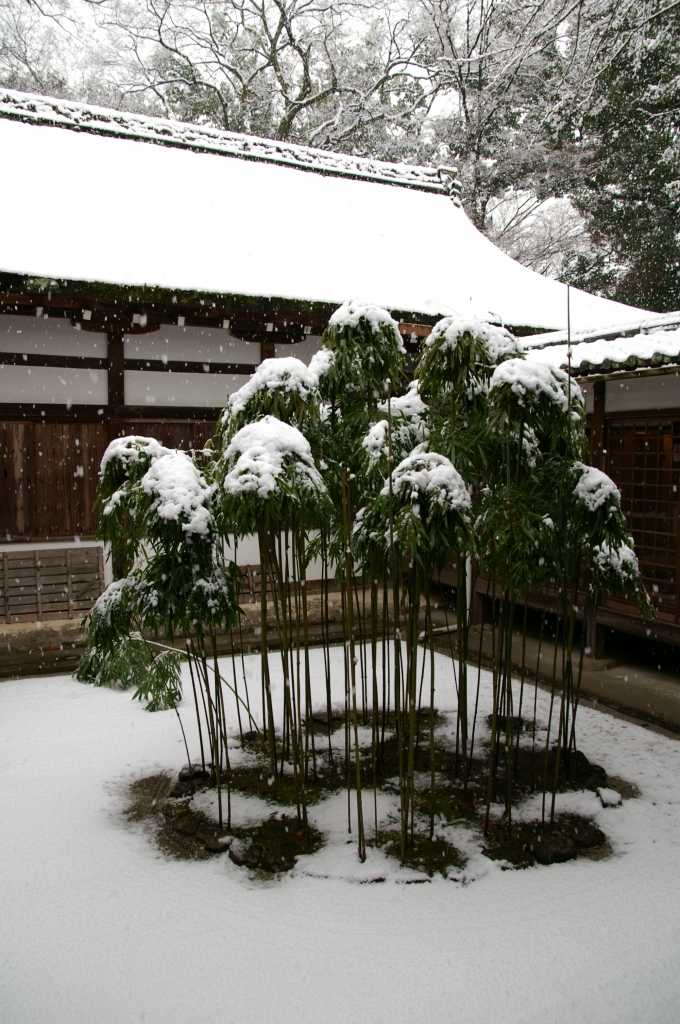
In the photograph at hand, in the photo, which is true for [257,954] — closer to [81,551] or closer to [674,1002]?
[674,1002]

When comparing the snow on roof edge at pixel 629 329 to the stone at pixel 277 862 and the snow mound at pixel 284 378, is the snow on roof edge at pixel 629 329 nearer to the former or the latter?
the snow mound at pixel 284 378

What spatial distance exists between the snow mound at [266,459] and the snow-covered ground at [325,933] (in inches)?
72.9

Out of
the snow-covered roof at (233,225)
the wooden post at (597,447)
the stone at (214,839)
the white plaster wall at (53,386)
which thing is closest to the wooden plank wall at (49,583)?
the white plaster wall at (53,386)

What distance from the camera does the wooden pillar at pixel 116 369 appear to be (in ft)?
21.9

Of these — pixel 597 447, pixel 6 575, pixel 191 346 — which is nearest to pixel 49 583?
pixel 6 575

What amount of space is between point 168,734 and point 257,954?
7.73ft

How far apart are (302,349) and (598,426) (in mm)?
3158

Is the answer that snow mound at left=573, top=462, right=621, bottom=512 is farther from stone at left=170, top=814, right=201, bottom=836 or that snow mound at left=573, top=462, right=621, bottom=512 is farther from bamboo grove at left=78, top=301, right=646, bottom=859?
stone at left=170, top=814, right=201, bottom=836

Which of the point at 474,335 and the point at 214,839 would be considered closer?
the point at 474,335

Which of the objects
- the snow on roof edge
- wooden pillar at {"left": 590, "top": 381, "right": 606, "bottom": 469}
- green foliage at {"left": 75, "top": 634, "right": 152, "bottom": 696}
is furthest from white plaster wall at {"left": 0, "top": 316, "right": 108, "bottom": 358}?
wooden pillar at {"left": 590, "top": 381, "right": 606, "bottom": 469}

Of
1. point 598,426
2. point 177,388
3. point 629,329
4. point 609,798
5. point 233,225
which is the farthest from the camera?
point 233,225

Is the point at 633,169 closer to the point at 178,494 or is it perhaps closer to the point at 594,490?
the point at 594,490

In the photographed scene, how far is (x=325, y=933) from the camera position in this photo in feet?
9.71

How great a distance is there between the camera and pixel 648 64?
49.1 ft
